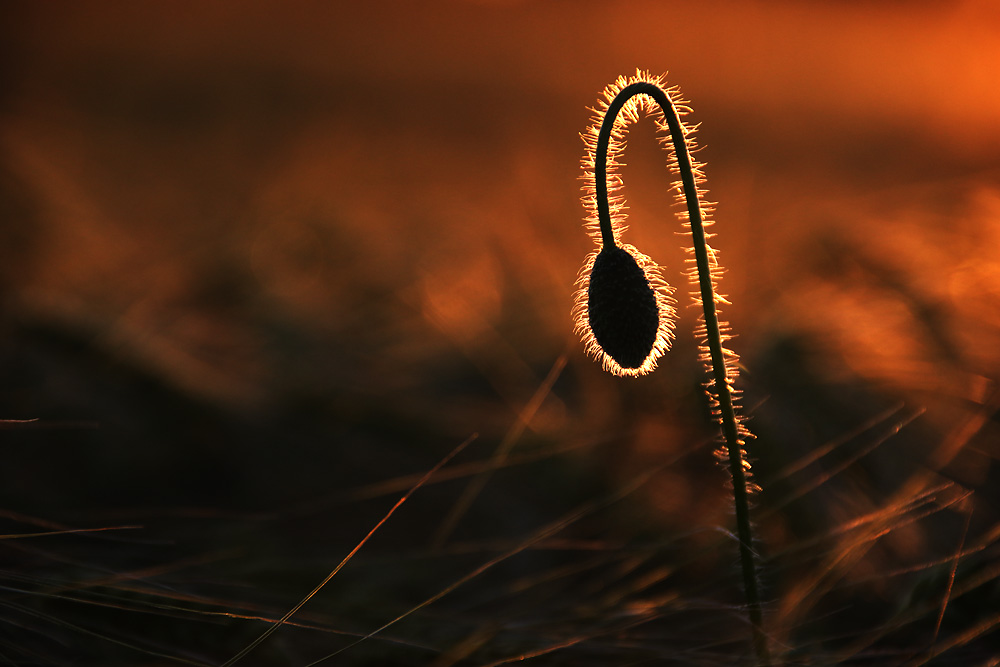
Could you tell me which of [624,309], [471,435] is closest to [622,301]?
[624,309]

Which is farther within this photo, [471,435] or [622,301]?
[471,435]

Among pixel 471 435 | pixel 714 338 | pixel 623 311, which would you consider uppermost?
pixel 471 435

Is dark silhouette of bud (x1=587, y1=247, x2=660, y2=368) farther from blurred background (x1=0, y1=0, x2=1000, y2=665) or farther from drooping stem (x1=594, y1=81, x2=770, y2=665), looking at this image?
blurred background (x1=0, y1=0, x2=1000, y2=665)

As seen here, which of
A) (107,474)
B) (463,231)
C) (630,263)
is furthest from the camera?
(463,231)

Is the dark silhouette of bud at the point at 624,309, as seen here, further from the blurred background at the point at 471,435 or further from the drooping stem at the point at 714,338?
the blurred background at the point at 471,435

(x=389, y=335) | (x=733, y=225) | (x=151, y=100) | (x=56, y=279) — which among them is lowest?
(x=389, y=335)

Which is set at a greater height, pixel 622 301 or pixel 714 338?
pixel 622 301

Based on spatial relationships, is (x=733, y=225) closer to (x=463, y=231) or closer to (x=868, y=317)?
(x=463, y=231)

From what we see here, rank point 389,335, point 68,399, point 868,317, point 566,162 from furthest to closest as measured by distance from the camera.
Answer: point 566,162 < point 389,335 < point 868,317 < point 68,399

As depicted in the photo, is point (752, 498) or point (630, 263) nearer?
point (630, 263)

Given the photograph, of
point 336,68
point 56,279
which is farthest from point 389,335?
point 336,68

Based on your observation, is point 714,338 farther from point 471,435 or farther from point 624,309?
point 471,435
